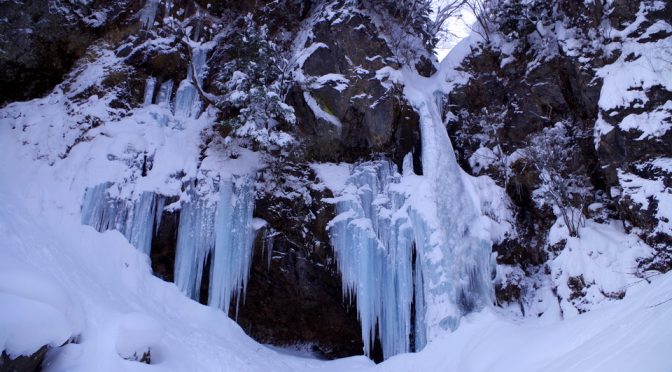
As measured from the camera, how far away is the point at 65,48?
448 inches

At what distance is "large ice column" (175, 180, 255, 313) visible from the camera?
9312 mm

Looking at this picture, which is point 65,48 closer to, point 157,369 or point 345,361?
point 157,369

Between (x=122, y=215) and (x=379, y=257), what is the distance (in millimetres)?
5698

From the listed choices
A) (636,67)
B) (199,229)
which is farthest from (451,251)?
(199,229)

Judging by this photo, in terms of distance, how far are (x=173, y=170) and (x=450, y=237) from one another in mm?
6560

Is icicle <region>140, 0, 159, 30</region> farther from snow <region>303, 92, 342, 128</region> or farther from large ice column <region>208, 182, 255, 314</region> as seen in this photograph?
large ice column <region>208, 182, 255, 314</region>

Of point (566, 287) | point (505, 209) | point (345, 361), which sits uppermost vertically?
point (505, 209)

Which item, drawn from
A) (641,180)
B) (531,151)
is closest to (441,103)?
(531,151)

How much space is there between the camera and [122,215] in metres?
9.18

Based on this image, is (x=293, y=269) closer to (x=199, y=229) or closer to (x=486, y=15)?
(x=199, y=229)

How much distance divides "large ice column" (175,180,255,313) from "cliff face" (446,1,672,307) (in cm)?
578

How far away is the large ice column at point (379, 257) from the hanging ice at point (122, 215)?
411 cm

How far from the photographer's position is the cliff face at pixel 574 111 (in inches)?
328

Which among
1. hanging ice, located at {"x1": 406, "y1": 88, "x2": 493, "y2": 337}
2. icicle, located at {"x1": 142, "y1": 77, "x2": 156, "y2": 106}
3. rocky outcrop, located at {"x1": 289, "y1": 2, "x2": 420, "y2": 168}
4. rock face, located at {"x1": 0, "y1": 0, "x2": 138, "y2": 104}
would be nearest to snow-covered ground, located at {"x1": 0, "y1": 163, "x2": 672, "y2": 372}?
hanging ice, located at {"x1": 406, "y1": 88, "x2": 493, "y2": 337}
